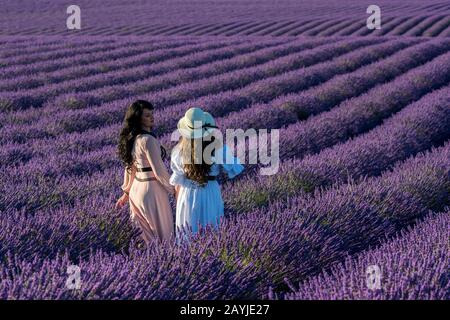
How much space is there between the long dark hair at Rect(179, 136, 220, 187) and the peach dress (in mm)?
215

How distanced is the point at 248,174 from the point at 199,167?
1.72m

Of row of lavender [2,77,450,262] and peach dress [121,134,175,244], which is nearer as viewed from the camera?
row of lavender [2,77,450,262]

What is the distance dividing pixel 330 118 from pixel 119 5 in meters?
36.0

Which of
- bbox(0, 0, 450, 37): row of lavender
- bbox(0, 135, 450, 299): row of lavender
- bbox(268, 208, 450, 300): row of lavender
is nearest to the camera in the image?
bbox(268, 208, 450, 300): row of lavender

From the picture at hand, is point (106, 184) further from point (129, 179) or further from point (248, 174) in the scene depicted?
point (248, 174)

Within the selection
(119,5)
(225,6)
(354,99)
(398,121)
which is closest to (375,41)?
(354,99)

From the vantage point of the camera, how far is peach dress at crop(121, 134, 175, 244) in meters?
3.90

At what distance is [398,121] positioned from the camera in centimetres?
747

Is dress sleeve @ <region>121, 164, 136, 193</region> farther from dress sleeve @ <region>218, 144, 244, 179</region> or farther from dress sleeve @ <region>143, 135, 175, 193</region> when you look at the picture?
dress sleeve @ <region>218, 144, 244, 179</region>

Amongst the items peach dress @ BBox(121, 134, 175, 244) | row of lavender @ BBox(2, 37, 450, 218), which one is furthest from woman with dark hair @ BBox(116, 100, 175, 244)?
row of lavender @ BBox(2, 37, 450, 218)

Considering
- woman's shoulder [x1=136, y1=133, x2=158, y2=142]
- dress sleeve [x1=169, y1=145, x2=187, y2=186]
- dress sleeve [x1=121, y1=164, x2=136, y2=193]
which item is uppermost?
woman's shoulder [x1=136, y1=133, x2=158, y2=142]

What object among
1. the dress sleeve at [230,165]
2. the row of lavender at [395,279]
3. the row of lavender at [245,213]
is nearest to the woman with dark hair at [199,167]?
the dress sleeve at [230,165]

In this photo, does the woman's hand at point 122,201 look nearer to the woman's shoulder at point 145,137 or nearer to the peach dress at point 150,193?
the peach dress at point 150,193

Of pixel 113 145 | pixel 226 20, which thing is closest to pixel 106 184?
pixel 113 145
